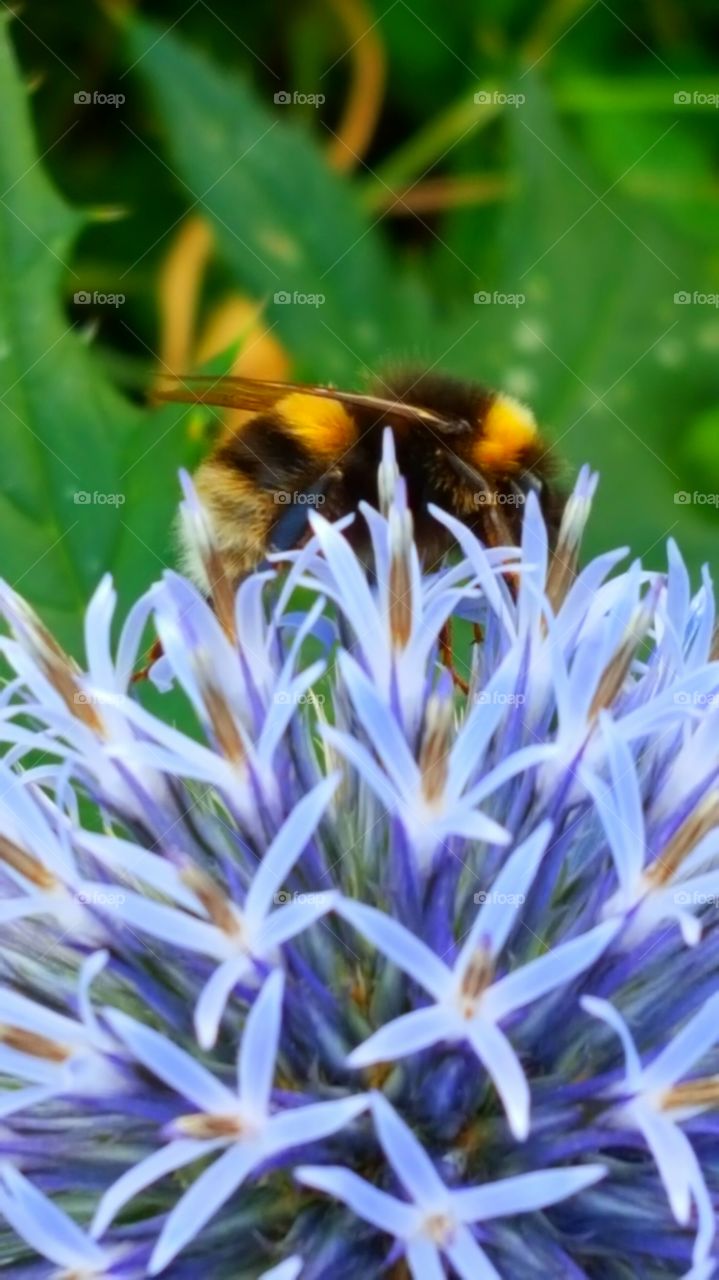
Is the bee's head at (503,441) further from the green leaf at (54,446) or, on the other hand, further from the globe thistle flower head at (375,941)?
the green leaf at (54,446)

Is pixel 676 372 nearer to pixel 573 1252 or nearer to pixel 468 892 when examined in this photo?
pixel 468 892

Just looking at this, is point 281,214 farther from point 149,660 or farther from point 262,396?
point 149,660

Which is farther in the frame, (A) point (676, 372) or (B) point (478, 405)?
(A) point (676, 372)

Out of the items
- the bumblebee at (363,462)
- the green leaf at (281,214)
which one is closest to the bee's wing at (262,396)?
the bumblebee at (363,462)

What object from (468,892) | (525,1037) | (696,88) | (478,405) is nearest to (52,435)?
(478,405)

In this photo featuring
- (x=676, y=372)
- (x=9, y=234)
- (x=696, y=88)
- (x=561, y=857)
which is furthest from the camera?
(x=696, y=88)

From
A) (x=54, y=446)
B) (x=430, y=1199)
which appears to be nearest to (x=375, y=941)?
(x=430, y=1199)
